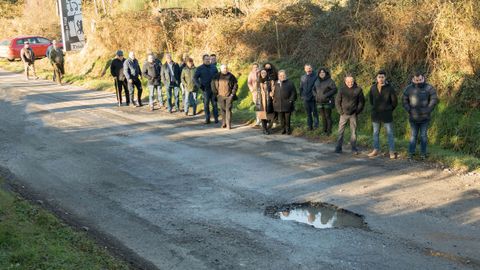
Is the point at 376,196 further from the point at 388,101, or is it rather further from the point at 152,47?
the point at 152,47

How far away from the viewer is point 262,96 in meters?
14.1

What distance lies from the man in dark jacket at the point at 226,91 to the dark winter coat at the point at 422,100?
518cm

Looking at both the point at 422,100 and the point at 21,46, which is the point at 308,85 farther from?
the point at 21,46

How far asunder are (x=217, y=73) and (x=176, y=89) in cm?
260

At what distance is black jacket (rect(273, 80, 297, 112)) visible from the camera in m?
13.7

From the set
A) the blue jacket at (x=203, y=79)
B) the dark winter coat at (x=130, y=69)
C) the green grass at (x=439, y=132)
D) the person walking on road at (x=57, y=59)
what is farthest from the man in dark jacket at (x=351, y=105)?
the person walking on road at (x=57, y=59)

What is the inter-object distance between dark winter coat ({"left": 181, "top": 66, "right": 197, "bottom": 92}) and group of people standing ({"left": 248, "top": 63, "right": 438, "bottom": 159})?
1.95 m

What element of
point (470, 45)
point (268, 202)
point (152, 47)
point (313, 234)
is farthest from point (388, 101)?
point (152, 47)

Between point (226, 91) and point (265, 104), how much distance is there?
50.9 inches

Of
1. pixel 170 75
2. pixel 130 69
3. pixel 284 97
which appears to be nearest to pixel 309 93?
pixel 284 97

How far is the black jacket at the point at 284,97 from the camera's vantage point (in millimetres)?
13680

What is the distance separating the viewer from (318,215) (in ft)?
26.5

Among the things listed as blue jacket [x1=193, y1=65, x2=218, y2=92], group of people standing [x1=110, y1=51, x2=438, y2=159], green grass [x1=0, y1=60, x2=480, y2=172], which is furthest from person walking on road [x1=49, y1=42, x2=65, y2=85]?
green grass [x1=0, y1=60, x2=480, y2=172]

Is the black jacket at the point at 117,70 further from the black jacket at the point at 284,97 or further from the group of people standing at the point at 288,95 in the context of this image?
the black jacket at the point at 284,97
